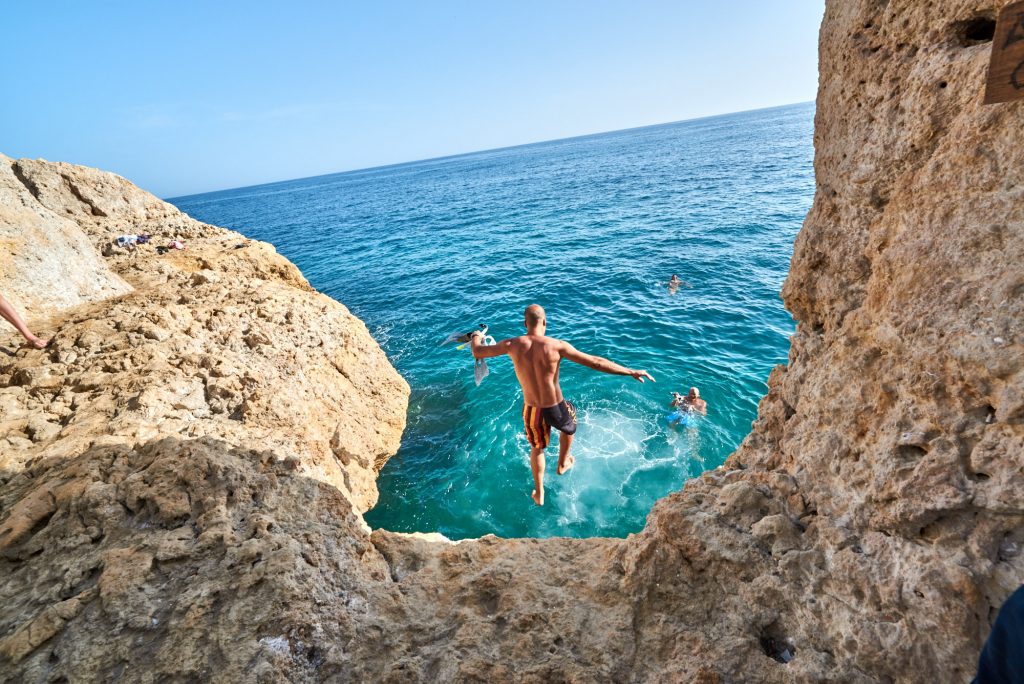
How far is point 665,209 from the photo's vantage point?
25.6 m

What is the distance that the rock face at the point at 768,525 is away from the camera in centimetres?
200

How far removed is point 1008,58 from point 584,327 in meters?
10.6

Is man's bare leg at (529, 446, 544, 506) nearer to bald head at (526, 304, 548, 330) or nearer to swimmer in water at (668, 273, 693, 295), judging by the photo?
bald head at (526, 304, 548, 330)

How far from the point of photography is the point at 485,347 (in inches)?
204

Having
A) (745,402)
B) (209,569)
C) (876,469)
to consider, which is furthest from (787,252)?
(209,569)

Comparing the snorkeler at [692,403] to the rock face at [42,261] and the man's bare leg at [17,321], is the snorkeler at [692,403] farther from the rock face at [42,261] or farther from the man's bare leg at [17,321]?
the rock face at [42,261]

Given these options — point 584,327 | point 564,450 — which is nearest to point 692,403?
point 564,450

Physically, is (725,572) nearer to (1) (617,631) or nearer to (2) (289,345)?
(1) (617,631)

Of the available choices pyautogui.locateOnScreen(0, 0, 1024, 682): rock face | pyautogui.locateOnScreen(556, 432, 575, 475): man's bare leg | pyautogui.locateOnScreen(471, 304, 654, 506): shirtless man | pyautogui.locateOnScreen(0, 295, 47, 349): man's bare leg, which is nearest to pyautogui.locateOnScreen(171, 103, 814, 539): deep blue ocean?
pyautogui.locateOnScreen(556, 432, 575, 475): man's bare leg

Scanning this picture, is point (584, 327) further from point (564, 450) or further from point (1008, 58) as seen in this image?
point (1008, 58)

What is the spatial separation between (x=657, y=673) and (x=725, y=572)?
71 cm

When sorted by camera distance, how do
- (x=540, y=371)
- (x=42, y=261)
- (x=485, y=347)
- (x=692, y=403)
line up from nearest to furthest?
1. (x=485, y=347)
2. (x=540, y=371)
3. (x=42, y=261)
4. (x=692, y=403)

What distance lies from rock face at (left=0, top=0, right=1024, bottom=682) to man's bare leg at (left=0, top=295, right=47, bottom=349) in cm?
197

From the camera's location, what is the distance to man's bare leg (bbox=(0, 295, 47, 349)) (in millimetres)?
5063
